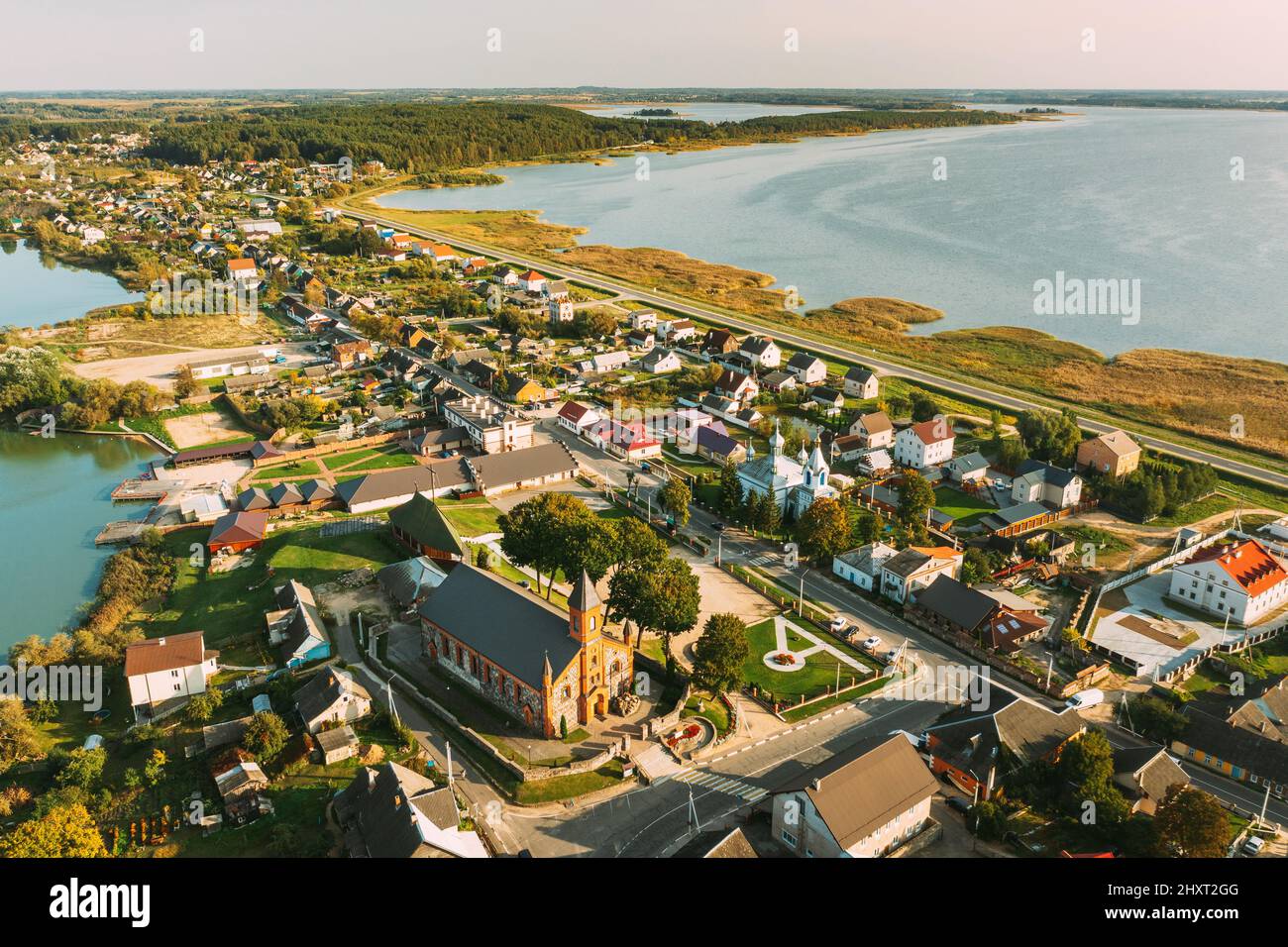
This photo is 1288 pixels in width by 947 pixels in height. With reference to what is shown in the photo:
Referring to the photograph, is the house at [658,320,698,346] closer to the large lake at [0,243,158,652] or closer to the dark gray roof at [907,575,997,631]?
the large lake at [0,243,158,652]

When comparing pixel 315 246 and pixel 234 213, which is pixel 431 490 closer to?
pixel 315 246

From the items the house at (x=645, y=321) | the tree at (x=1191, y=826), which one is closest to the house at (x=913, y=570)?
the tree at (x=1191, y=826)

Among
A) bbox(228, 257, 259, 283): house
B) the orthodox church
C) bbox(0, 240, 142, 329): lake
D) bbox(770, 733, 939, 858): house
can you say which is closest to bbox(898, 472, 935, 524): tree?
the orthodox church

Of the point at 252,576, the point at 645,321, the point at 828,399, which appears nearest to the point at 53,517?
the point at 252,576

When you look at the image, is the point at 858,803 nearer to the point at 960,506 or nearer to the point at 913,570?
the point at 913,570

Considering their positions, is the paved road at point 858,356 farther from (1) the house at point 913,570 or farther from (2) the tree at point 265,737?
(2) the tree at point 265,737

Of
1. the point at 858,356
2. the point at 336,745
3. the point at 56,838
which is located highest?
the point at 858,356
